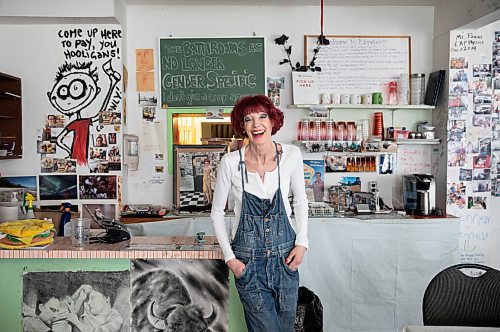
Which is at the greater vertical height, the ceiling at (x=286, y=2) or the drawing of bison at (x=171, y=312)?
the ceiling at (x=286, y=2)

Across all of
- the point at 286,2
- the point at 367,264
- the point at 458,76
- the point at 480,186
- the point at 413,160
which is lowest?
the point at 367,264

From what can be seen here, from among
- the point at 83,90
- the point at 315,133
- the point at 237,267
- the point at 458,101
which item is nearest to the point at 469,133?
the point at 458,101

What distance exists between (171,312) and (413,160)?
290 centimetres

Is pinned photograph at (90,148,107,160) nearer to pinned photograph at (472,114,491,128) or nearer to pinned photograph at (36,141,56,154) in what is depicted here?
pinned photograph at (36,141,56,154)

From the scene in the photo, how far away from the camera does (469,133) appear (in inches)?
183

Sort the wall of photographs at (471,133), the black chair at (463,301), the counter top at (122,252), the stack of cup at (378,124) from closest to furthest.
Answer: the black chair at (463,301) → the counter top at (122,252) → the wall of photographs at (471,133) → the stack of cup at (378,124)

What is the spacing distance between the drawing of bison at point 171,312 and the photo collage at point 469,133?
8.64 feet

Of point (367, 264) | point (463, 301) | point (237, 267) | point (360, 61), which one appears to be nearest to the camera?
point (463, 301)

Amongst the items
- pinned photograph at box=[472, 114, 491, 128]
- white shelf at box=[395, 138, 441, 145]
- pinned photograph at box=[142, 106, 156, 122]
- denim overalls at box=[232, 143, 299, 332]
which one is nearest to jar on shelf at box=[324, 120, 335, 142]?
white shelf at box=[395, 138, 441, 145]

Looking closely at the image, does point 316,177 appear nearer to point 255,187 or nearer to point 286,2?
point 286,2

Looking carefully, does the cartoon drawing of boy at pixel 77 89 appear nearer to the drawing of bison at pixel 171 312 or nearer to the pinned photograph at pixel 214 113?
the pinned photograph at pixel 214 113

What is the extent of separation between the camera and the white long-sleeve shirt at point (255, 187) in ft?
8.86

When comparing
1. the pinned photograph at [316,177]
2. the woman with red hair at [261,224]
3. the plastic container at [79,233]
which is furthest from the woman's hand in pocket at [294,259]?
the pinned photograph at [316,177]

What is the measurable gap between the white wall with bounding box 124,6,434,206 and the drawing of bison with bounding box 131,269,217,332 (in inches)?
76.9
